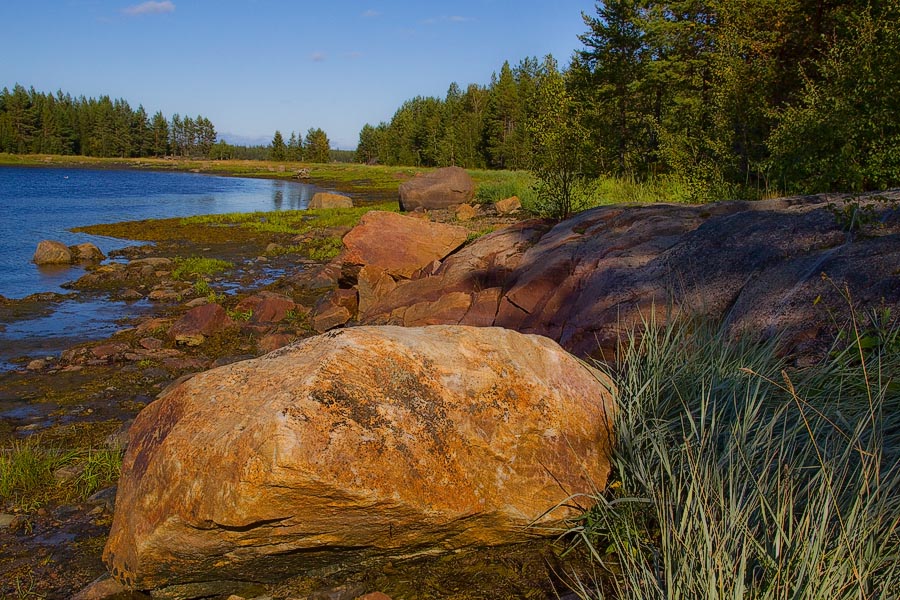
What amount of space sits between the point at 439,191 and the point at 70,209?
2163cm

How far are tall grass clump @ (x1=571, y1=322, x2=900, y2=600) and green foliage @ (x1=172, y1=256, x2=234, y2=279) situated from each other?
14968 mm

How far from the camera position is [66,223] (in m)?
28.5

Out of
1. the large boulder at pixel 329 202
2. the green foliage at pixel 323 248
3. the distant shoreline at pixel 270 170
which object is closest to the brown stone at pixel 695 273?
the green foliage at pixel 323 248

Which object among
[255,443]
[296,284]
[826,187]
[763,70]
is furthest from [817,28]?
[255,443]

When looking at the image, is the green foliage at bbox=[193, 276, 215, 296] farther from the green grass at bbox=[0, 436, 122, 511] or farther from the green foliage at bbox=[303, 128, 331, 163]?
the green foliage at bbox=[303, 128, 331, 163]

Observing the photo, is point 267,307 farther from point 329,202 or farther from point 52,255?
point 329,202

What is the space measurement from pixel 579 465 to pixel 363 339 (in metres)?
1.36

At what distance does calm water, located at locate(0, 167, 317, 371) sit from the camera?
37.2ft

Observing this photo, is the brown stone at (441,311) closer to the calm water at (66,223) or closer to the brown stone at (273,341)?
the brown stone at (273,341)

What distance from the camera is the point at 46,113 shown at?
108188 millimetres

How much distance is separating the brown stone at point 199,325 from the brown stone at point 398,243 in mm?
3078

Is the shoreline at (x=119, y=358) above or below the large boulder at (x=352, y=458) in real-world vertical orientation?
below

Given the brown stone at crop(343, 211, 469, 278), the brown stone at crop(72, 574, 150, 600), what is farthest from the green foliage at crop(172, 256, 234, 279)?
the brown stone at crop(72, 574, 150, 600)

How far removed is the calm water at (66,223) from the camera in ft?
Answer: 37.2
